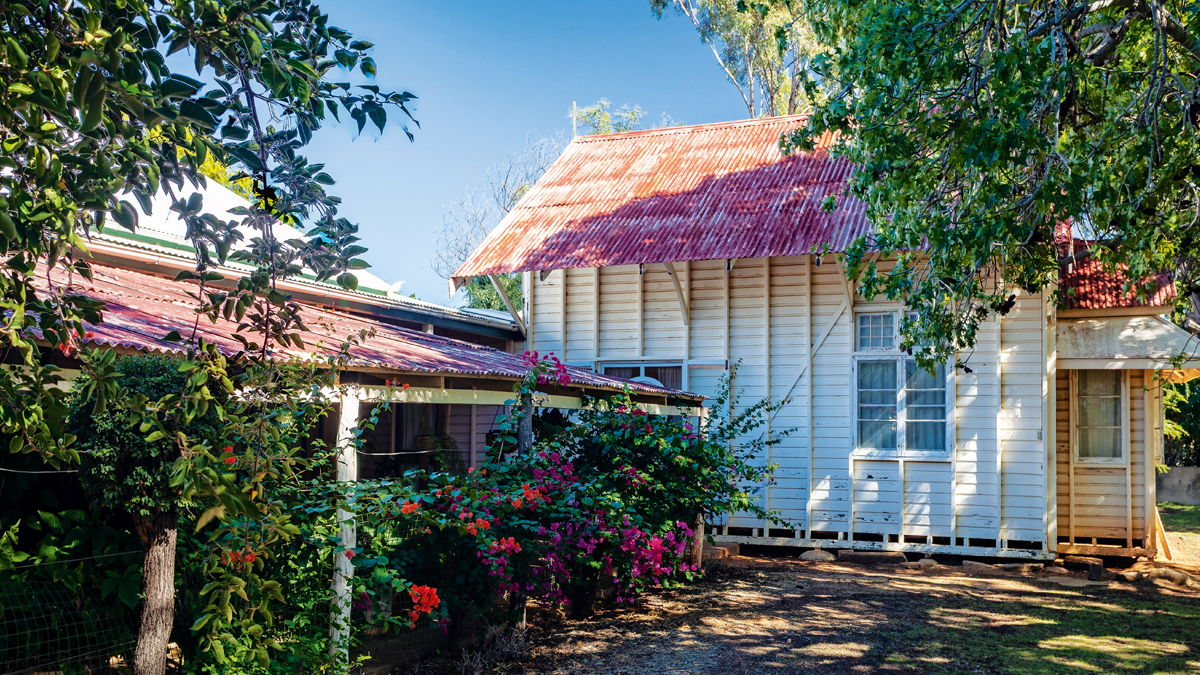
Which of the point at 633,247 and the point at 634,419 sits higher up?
the point at 633,247

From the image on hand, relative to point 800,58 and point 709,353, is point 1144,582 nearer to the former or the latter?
point 709,353

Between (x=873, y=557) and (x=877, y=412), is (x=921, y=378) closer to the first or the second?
(x=877, y=412)

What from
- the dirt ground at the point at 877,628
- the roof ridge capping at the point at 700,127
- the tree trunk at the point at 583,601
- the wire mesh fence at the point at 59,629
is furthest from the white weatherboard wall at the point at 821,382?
the wire mesh fence at the point at 59,629

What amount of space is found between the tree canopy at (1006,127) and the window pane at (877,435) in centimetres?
440

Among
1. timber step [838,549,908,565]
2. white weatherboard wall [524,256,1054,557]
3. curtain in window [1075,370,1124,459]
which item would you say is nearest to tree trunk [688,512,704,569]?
white weatherboard wall [524,256,1054,557]

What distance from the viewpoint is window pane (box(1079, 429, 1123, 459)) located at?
12148 mm

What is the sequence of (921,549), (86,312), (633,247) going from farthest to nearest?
(633,247)
(921,549)
(86,312)

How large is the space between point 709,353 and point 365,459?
16.5 feet

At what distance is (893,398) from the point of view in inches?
471

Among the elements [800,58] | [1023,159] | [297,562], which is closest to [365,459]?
[297,562]

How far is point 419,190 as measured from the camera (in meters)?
40.4

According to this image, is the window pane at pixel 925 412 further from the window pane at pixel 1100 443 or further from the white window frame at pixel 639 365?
the white window frame at pixel 639 365

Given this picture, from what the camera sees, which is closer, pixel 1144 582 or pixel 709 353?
pixel 1144 582

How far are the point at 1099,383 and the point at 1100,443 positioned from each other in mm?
834
